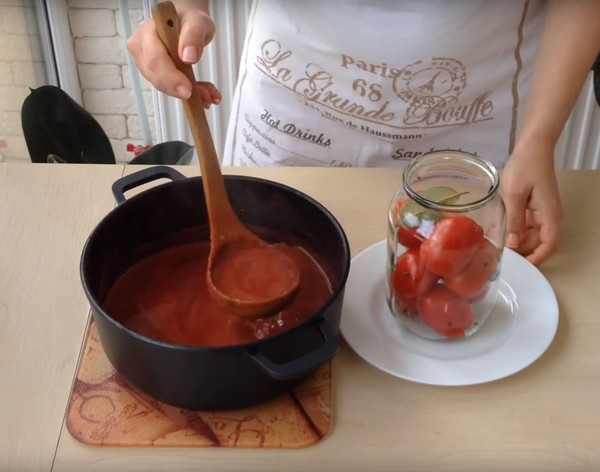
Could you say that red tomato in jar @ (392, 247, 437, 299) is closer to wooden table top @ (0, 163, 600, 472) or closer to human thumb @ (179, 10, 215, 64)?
wooden table top @ (0, 163, 600, 472)

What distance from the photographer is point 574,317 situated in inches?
28.9

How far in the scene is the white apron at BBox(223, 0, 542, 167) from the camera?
95 cm

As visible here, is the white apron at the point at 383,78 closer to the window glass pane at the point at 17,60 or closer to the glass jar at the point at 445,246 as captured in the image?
the glass jar at the point at 445,246

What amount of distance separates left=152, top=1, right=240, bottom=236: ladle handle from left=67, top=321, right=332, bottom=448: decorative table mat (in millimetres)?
161

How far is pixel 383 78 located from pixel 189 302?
0.42 meters

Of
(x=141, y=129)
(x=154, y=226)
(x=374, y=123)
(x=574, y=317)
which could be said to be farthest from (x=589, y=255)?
(x=141, y=129)

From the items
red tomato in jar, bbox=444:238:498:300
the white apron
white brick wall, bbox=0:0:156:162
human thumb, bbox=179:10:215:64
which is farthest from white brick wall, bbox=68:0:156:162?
red tomato in jar, bbox=444:238:498:300

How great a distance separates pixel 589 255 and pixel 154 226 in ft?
1.43

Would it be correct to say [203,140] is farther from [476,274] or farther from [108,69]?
[108,69]

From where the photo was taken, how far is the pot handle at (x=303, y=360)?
56 cm

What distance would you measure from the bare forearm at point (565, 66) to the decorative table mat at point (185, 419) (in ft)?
1.28

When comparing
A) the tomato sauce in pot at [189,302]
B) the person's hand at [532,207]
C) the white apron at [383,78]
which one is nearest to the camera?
the tomato sauce in pot at [189,302]

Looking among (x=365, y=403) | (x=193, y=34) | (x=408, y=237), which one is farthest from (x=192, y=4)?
(x=365, y=403)

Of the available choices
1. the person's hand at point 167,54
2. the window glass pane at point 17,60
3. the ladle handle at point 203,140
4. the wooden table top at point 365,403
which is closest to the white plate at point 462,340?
the wooden table top at point 365,403
